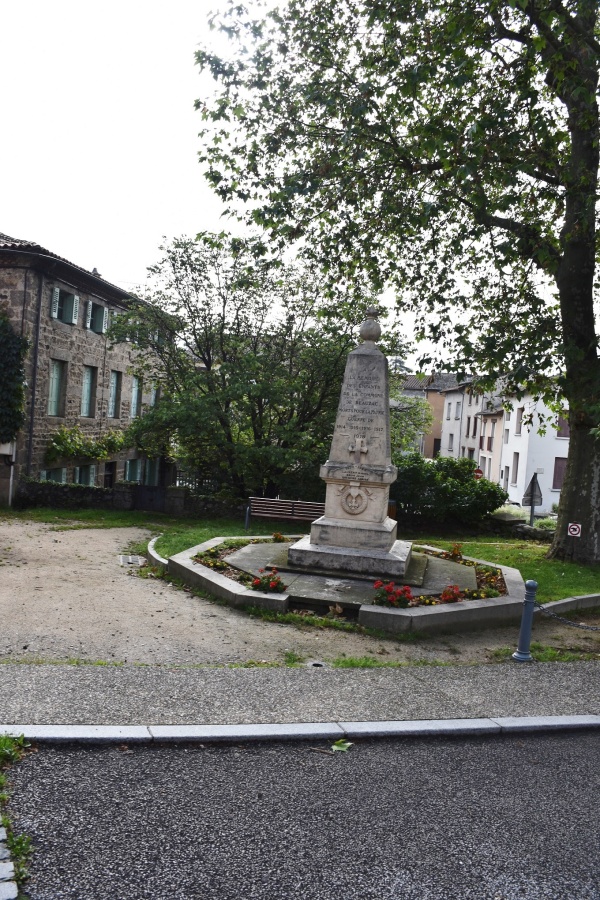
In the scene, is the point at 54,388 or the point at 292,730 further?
the point at 54,388

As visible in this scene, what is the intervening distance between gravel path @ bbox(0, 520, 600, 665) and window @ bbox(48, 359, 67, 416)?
11.3 metres

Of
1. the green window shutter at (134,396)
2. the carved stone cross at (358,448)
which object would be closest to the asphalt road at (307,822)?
the carved stone cross at (358,448)

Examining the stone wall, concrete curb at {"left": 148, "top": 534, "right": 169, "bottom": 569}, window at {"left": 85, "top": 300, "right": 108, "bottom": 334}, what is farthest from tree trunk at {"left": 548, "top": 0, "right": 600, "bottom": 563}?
window at {"left": 85, "top": 300, "right": 108, "bottom": 334}

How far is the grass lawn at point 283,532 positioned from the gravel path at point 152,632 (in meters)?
2.02

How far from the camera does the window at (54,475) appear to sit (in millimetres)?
21275

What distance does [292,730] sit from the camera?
5.11 metres

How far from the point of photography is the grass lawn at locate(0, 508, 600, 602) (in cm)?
1159

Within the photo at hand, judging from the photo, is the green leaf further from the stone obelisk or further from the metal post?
the stone obelisk

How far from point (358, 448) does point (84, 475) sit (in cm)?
1552

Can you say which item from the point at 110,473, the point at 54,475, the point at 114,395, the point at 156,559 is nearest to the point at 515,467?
the point at 110,473

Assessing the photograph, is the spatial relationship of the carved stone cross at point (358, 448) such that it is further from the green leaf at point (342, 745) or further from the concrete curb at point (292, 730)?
the green leaf at point (342, 745)

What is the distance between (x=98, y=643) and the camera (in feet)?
23.8

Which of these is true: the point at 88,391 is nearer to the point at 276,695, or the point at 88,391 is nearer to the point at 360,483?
the point at 360,483

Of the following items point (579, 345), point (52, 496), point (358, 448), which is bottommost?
point (52, 496)
